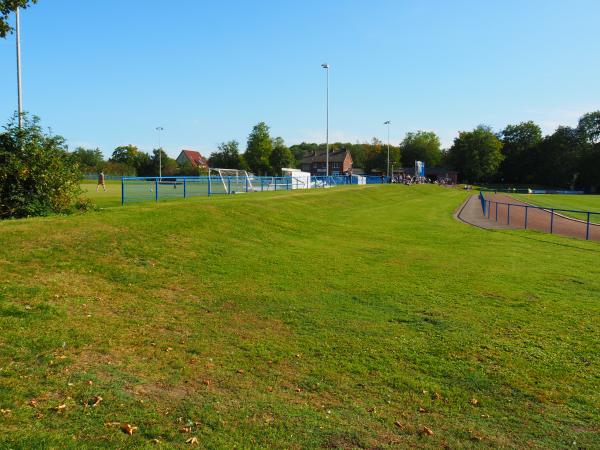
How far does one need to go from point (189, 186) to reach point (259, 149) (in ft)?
253

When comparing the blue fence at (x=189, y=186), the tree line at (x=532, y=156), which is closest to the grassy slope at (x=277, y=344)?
the blue fence at (x=189, y=186)

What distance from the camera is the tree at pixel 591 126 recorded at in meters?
120

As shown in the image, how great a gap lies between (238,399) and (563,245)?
54.4 ft

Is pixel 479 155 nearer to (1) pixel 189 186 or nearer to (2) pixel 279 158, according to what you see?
(2) pixel 279 158

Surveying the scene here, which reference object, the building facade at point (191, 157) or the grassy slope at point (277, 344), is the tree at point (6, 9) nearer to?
the grassy slope at point (277, 344)

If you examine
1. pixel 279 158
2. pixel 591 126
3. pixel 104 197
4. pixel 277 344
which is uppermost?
pixel 591 126

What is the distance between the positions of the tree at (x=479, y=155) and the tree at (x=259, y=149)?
5485 cm

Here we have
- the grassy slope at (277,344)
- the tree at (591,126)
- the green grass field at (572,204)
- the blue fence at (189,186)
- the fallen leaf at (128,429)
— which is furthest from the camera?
the tree at (591,126)

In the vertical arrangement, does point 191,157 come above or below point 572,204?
above

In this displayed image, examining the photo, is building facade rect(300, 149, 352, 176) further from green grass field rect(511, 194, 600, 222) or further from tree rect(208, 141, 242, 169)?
green grass field rect(511, 194, 600, 222)

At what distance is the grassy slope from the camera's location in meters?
4.54

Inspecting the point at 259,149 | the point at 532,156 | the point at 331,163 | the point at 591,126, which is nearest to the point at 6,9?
the point at 259,149

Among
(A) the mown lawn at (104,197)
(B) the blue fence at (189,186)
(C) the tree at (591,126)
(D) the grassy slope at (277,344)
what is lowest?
(D) the grassy slope at (277,344)

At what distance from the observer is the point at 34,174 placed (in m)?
13.9
